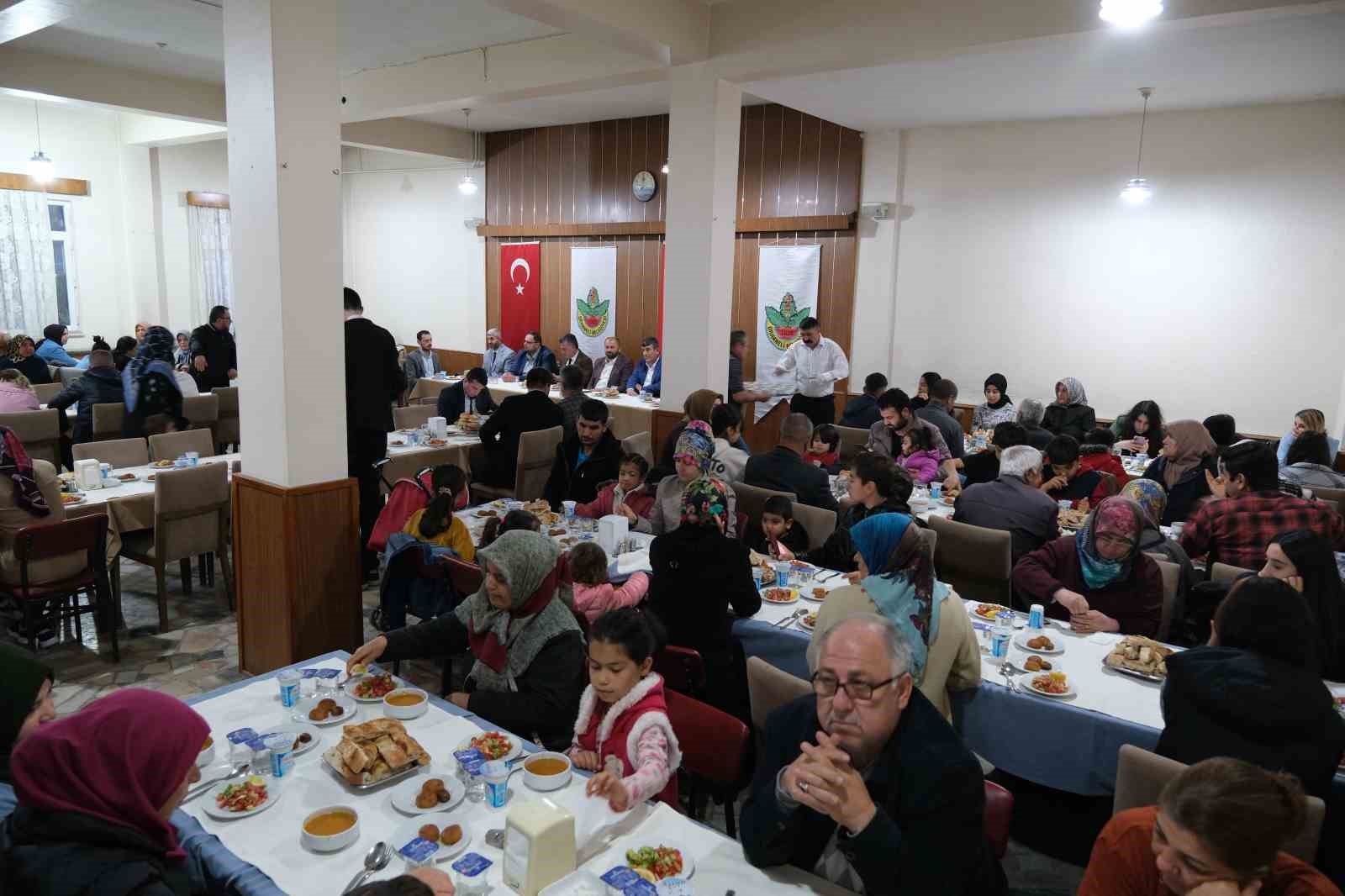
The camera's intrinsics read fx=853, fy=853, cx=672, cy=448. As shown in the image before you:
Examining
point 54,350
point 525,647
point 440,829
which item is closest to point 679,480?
point 525,647

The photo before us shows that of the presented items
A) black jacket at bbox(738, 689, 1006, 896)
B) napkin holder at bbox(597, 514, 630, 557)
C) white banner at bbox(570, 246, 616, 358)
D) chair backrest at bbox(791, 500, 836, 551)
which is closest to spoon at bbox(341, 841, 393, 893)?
black jacket at bbox(738, 689, 1006, 896)

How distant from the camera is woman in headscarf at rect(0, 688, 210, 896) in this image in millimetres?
1592

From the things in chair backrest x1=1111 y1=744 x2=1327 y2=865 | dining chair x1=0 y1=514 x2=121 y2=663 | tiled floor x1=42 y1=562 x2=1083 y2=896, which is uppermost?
chair backrest x1=1111 y1=744 x2=1327 y2=865

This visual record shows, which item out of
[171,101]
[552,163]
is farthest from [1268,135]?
[171,101]

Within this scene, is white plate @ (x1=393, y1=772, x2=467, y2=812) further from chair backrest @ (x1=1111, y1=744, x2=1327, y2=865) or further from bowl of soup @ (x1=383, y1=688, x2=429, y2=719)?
chair backrest @ (x1=1111, y1=744, x2=1327, y2=865)

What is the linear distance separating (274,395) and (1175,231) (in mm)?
8217

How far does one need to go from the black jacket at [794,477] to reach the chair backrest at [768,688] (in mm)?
2378

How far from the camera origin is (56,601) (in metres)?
5.14

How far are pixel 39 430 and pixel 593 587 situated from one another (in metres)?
6.27

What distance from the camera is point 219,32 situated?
7.83m

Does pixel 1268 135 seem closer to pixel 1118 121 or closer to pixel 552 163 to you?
pixel 1118 121

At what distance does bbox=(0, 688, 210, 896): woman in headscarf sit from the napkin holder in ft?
9.13

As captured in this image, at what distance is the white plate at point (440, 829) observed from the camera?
204cm

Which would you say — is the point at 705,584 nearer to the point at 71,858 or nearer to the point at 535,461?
the point at 71,858
